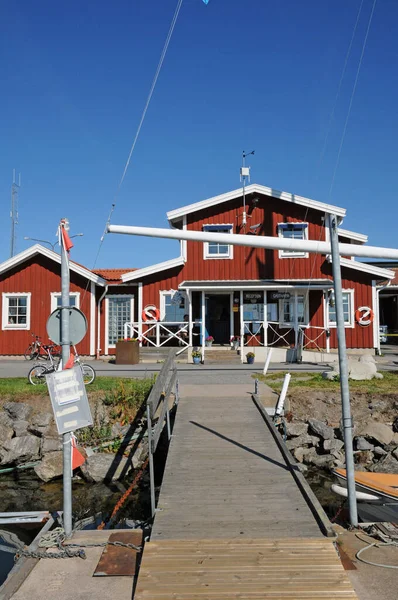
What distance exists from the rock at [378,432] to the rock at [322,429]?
2.85 feet

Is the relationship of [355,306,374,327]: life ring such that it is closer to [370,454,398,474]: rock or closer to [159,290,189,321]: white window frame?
[159,290,189,321]: white window frame

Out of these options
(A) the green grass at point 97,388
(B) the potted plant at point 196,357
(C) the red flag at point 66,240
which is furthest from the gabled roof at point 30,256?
(C) the red flag at point 66,240

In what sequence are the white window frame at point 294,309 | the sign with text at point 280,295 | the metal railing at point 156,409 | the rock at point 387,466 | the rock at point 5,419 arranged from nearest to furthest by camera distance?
the metal railing at point 156,409 < the rock at point 387,466 < the rock at point 5,419 < the sign with text at point 280,295 < the white window frame at point 294,309

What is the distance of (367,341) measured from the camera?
20.7 m

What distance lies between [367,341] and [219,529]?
1718 centimetres

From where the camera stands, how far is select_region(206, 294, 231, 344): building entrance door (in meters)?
21.2

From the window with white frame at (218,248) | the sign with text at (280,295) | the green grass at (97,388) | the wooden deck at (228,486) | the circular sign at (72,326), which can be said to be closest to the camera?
the wooden deck at (228,486)

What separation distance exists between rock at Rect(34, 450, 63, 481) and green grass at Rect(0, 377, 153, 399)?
2282 millimetres

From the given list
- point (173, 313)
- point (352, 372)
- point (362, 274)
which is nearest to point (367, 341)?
point (362, 274)

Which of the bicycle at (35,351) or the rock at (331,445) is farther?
the bicycle at (35,351)

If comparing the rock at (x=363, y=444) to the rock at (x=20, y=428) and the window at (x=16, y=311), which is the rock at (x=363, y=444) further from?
the window at (x=16, y=311)

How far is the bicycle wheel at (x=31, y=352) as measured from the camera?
19581 mm

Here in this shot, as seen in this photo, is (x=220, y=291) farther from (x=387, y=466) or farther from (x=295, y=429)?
(x=387, y=466)

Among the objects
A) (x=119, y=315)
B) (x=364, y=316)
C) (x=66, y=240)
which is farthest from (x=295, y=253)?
(x=66, y=240)
